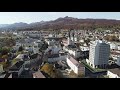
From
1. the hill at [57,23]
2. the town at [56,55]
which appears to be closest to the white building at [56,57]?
the town at [56,55]

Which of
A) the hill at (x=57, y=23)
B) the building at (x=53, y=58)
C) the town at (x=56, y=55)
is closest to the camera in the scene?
the hill at (x=57, y=23)

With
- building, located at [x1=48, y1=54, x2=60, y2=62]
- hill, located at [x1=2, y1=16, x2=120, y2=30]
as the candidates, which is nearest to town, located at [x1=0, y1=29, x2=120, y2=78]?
building, located at [x1=48, y1=54, x2=60, y2=62]

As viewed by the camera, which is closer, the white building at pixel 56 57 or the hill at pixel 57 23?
the hill at pixel 57 23

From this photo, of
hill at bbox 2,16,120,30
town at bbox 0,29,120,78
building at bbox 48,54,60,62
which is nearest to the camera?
hill at bbox 2,16,120,30

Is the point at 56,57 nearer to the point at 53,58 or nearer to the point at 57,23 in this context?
the point at 53,58

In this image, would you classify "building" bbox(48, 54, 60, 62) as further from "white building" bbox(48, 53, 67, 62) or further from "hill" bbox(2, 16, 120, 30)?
"hill" bbox(2, 16, 120, 30)

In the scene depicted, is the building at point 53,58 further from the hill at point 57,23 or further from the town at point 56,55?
the hill at point 57,23
